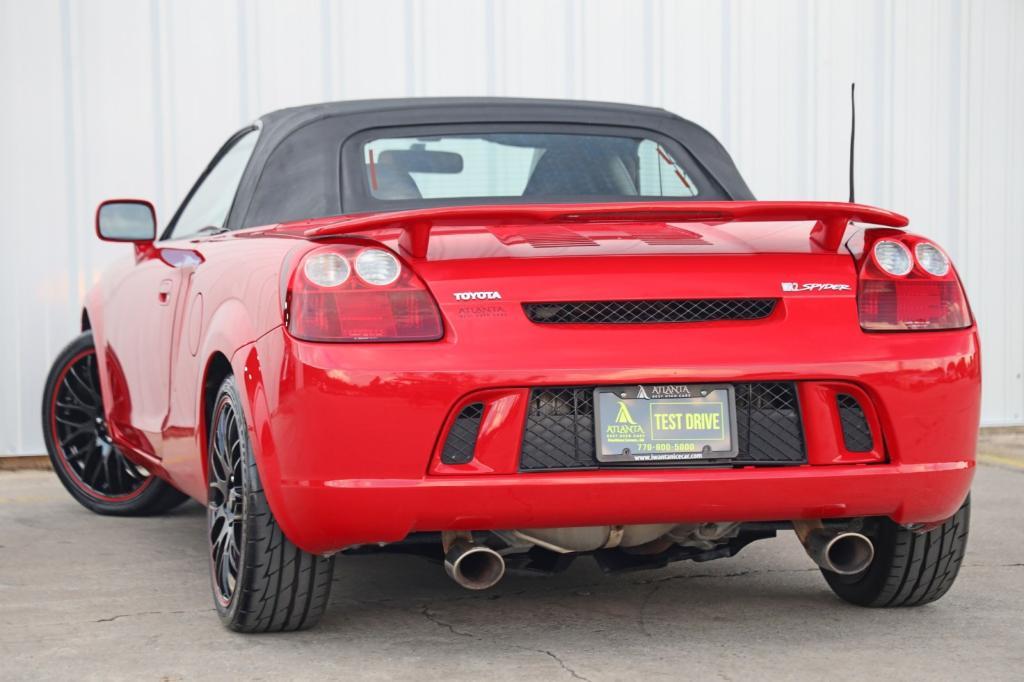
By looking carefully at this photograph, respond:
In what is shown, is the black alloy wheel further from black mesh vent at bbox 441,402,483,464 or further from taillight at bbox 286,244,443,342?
black mesh vent at bbox 441,402,483,464

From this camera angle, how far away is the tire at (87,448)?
20.6 feet

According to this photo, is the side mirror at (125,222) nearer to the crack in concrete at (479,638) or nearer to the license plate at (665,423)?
the crack in concrete at (479,638)

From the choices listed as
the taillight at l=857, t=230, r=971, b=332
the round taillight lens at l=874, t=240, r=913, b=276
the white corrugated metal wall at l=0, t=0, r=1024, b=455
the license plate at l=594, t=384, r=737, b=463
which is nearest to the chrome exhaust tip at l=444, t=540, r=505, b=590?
the license plate at l=594, t=384, r=737, b=463

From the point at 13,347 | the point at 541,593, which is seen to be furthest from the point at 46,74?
the point at 541,593

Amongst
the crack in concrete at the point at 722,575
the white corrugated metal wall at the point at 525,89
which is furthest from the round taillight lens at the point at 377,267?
the white corrugated metal wall at the point at 525,89

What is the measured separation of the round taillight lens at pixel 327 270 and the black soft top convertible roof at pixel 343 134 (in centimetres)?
68

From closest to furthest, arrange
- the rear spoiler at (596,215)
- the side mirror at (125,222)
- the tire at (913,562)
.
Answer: the rear spoiler at (596,215) → the tire at (913,562) → the side mirror at (125,222)

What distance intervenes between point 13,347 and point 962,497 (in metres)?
5.54

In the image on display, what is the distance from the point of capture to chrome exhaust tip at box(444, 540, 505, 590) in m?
3.60

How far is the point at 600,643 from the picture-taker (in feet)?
12.5

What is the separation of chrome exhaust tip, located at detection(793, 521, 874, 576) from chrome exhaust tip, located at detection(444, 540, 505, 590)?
30.6 inches

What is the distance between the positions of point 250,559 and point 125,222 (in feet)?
6.44

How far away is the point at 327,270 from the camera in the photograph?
3482mm

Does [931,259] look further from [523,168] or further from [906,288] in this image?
[523,168]
